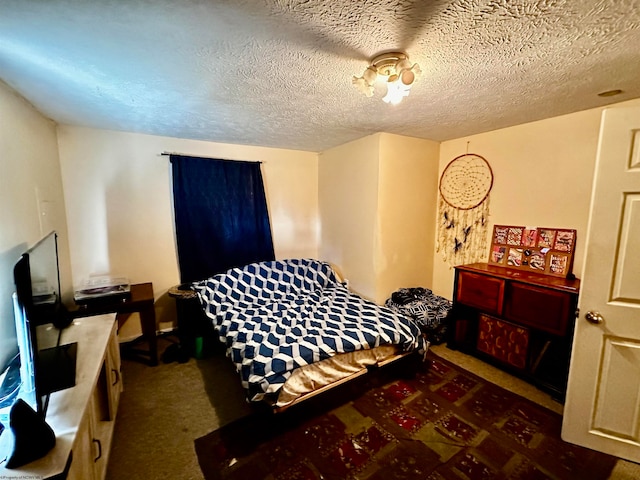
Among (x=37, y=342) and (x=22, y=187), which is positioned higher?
(x=22, y=187)

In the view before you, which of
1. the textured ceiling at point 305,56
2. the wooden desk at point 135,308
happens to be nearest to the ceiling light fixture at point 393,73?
the textured ceiling at point 305,56

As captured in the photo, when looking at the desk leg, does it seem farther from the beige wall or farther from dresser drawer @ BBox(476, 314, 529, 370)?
dresser drawer @ BBox(476, 314, 529, 370)

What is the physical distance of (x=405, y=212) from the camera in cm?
321

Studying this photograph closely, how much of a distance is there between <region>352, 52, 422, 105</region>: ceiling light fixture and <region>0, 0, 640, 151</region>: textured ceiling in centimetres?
5

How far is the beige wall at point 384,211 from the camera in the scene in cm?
303

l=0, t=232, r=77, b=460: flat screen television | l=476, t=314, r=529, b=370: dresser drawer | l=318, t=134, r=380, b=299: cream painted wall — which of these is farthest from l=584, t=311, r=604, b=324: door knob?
l=0, t=232, r=77, b=460: flat screen television

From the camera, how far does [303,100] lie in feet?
6.71

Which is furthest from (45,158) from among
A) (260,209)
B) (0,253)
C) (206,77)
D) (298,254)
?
(298,254)

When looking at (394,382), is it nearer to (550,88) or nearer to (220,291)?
(220,291)

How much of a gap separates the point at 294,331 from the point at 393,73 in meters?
1.88

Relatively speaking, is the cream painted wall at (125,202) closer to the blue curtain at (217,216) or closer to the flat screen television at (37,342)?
the blue curtain at (217,216)

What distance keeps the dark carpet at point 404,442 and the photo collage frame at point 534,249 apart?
1159 mm

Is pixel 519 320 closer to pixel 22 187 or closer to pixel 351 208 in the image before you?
pixel 351 208

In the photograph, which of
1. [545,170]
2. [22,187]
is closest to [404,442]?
[545,170]
